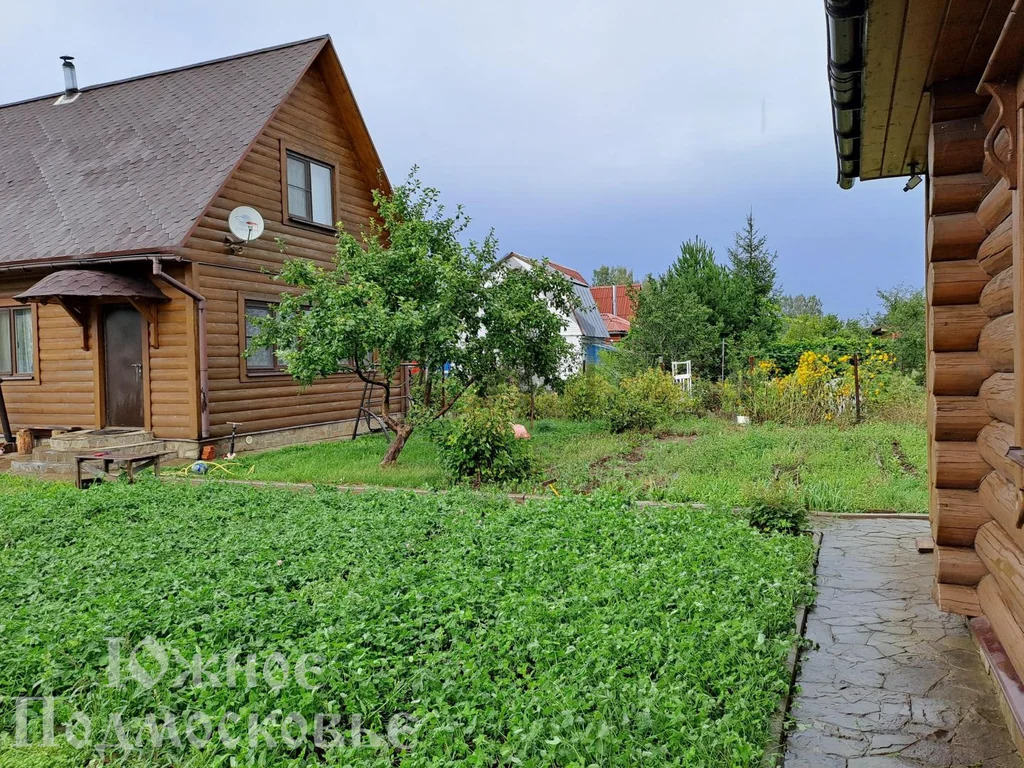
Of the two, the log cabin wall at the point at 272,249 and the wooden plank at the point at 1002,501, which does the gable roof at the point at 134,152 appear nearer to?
the log cabin wall at the point at 272,249

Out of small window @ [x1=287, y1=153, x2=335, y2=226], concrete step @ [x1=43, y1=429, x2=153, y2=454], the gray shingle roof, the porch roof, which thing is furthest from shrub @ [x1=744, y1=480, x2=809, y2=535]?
small window @ [x1=287, y1=153, x2=335, y2=226]

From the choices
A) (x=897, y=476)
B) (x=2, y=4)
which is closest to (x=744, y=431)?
(x=897, y=476)

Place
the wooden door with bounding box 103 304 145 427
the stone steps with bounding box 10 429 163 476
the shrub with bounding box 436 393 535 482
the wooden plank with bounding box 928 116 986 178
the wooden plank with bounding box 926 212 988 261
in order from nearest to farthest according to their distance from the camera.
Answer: the wooden plank with bounding box 928 116 986 178 < the wooden plank with bounding box 926 212 988 261 < the shrub with bounding box 436 393 535 482 < the stone steps with bounding box 10 429 163 476 < the wooden door with bounding box 103 304 145 427

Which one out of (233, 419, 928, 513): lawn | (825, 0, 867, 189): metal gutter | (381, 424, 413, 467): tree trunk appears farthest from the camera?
(381, 424, 413, 467): tree trunk

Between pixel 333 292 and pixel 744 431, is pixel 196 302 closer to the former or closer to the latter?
pixel 333 292

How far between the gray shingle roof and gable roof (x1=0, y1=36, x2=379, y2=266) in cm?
2

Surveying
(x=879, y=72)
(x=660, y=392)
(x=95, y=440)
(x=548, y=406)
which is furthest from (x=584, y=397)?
(x=879, y=72)

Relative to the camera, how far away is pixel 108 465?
871 centimetres

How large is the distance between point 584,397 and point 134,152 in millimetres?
9263

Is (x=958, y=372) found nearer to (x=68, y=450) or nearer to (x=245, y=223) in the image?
(x=245, y=223)

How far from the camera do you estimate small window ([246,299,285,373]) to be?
37.9ft

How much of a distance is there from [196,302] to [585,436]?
6.35 m

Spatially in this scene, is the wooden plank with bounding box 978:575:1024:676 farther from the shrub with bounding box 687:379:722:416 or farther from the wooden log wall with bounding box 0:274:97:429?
the wooden log wall with bounding box 0:274:97:429

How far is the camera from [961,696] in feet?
10.7
